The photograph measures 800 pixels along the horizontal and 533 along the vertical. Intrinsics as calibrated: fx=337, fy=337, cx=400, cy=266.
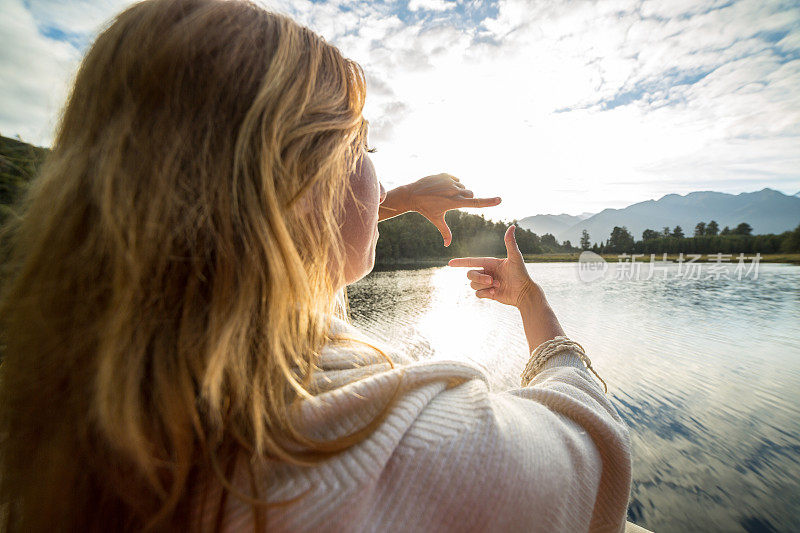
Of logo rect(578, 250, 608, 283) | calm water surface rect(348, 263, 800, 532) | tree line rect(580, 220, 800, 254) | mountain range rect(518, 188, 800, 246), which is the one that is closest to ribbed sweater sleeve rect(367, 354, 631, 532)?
calm water surface rect(348, 263, 800, 532)

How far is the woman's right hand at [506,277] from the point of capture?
4.67 ft

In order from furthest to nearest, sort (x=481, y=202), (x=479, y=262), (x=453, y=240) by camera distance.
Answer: (x=453, y=240)
(x=479, y=262)
(x=481, y=202)

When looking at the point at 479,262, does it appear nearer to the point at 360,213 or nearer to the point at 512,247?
the point at 512,247

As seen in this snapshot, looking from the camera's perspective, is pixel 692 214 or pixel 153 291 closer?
pixel 153 291

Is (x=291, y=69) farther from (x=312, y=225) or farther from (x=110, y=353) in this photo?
(x=110, y=353)

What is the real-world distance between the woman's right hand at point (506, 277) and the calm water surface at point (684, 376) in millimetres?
464

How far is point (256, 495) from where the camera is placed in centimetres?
44

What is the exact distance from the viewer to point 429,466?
0.47 metres

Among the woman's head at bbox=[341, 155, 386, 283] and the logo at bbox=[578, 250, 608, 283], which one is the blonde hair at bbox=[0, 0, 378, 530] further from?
the logo at bbox=[578, 250, 608, 283]

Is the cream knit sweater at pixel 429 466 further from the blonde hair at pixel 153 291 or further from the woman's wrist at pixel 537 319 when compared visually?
A: the woman's wrist at pixel 537 319

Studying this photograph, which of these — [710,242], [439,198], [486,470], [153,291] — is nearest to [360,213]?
[153,291]

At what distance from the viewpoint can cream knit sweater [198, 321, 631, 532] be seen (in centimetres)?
44

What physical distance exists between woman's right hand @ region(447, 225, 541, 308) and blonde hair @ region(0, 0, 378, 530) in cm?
109

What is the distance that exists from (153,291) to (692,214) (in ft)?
415
